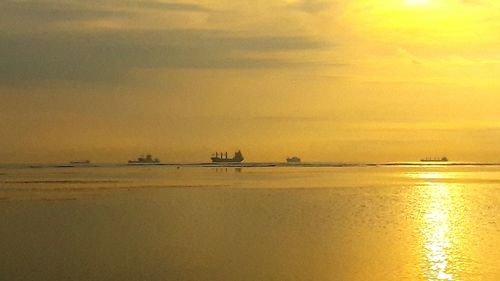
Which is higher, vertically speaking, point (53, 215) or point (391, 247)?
point (53, 215)

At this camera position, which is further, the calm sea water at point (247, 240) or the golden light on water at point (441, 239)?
the calm sea water at point (247, 240)

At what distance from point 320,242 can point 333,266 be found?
403 cm

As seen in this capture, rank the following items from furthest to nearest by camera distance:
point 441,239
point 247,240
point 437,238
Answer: point 437,238 < point 441,239 < point 247,240

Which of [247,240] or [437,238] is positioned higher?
[247,240]

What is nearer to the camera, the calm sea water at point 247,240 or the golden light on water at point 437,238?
the golden light on water at point 437,238

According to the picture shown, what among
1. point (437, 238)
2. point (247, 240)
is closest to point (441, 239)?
point (437, 238)

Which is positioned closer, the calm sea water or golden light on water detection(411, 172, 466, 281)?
golden light on water detection(411, 172, 466, 281)

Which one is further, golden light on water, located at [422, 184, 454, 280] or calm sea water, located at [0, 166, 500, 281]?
calm sea water, located at [0, 166, 500, 281]

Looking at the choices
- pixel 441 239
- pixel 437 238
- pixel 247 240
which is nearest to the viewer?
pixel 247 240

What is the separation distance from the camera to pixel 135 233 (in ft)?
78.8

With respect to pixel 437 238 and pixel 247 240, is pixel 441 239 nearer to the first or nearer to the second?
pixel 437 238

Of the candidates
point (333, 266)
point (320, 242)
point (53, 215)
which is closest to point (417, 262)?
point (333, 266)

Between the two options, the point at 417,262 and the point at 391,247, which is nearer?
the point at 417,262

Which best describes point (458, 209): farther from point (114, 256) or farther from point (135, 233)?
point (114, 256)
